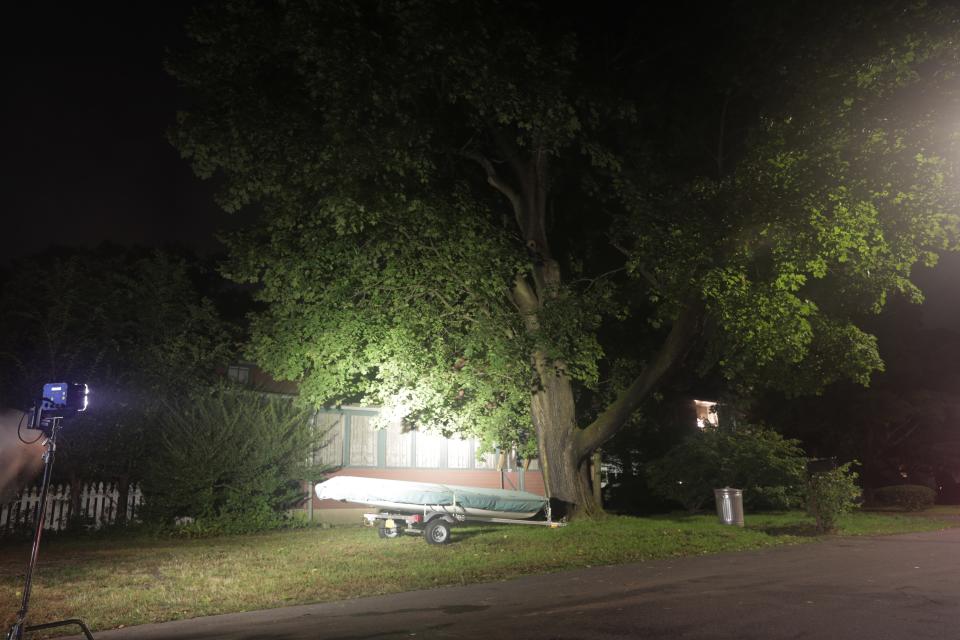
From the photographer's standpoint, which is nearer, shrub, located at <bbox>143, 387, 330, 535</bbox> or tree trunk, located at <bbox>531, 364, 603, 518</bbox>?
shrub, located at <bbox>143, 387, 330, 535</bbox>

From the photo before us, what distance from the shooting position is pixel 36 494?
15.5 m

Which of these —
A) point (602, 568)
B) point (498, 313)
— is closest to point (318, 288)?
point (498, 313)

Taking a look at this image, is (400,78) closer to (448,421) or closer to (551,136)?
(551,136)

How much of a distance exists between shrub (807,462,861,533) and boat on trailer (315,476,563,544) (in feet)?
19.4

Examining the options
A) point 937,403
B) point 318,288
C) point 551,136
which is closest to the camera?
point 551,136

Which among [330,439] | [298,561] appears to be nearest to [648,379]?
[330,439]

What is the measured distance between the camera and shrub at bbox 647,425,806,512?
22422 millimetres

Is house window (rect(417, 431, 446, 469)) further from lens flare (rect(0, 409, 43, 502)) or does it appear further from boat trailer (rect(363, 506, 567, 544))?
lens flare (rect(0, 409, 43, 502))

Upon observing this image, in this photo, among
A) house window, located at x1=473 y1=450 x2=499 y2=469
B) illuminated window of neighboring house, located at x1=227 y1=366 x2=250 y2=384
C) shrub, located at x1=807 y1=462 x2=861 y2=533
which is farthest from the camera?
house window, located at x1=473 y1=450 x2=499 y2=469

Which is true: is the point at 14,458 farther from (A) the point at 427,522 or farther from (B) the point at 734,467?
(B) the point at 734,467

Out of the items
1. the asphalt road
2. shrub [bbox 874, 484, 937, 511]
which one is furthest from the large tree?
shrub [bbox 874, 484, 937, 511]

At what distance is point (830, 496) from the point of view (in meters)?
16.2

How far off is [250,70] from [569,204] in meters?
9.16

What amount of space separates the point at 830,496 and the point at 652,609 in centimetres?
1042
